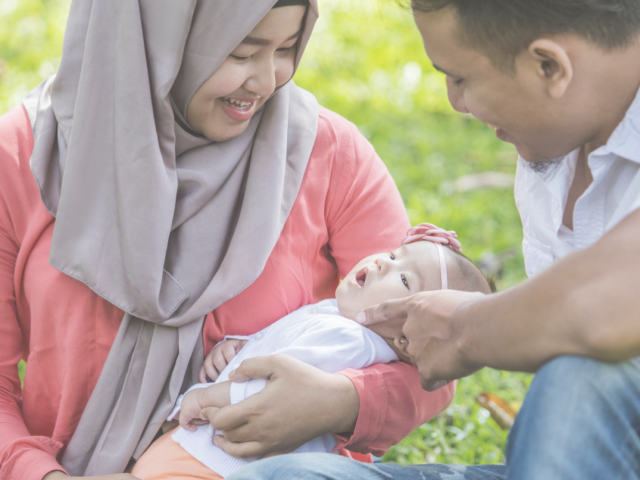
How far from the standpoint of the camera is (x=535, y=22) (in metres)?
1.44

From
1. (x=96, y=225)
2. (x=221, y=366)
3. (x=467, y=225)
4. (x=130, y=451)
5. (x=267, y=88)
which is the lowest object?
(x=467, y=225)

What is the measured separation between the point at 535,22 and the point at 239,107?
0.90 meters

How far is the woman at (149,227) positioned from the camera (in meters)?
1.93

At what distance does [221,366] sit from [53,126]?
0.82 metres

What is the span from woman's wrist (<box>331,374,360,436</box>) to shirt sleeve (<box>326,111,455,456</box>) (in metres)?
0.10

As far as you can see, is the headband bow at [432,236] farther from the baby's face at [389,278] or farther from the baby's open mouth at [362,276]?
the baby's open mouth at [362,276]

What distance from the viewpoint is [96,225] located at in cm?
199

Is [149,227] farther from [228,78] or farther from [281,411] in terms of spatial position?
[281,411]

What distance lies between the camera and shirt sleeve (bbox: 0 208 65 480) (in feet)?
6.14

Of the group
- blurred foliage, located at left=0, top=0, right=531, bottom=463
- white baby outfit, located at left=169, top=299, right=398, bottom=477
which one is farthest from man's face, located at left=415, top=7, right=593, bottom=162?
blurred foliage, located at left=0, top=0, right=531, bottom=463

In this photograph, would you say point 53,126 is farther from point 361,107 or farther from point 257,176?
point 361,107

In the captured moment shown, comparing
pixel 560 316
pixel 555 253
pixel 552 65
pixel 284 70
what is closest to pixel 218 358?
pixel 284 70

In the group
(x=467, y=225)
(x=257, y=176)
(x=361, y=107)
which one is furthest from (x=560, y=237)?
(x=361, y=107)

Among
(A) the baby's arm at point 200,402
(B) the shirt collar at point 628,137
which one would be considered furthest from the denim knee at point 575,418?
(A) the baby's arm at point 200,402
